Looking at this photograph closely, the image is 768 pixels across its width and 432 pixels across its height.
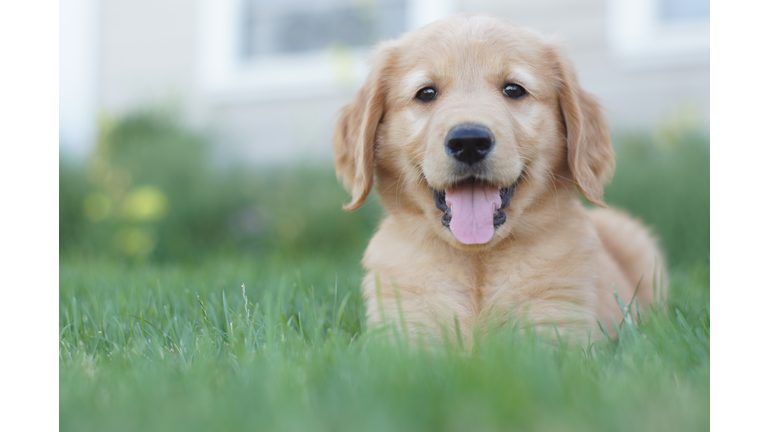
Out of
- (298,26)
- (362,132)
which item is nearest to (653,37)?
(298,26)

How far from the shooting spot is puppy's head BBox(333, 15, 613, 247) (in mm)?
1985

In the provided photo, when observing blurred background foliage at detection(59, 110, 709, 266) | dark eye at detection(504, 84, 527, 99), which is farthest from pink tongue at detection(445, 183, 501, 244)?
blurred background foliage at detection(59, 110, 709, 266)

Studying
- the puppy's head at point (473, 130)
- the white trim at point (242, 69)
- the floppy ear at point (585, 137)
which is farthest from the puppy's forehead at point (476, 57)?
the white trim at point (242, 69)

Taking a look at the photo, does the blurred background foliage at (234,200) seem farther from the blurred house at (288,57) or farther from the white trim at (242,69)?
the white trim at (242,69)

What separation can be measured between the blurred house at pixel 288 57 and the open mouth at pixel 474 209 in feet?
13.4

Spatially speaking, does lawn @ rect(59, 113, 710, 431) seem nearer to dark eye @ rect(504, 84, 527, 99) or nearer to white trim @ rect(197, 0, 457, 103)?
dark eye @ rect(504, 84, 527, 99)

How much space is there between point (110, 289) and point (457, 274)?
190 centimetres

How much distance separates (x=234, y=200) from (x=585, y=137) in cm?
421

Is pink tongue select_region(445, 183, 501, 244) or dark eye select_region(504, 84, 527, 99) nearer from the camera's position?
pink tongue select_region(445, 183, 501, 244)

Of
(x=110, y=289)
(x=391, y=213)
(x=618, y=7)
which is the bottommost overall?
(x=110, y=289)

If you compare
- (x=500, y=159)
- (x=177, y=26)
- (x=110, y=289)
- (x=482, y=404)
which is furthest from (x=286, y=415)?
(x=177, y=26)

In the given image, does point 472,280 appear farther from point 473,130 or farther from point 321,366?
point 321,366
